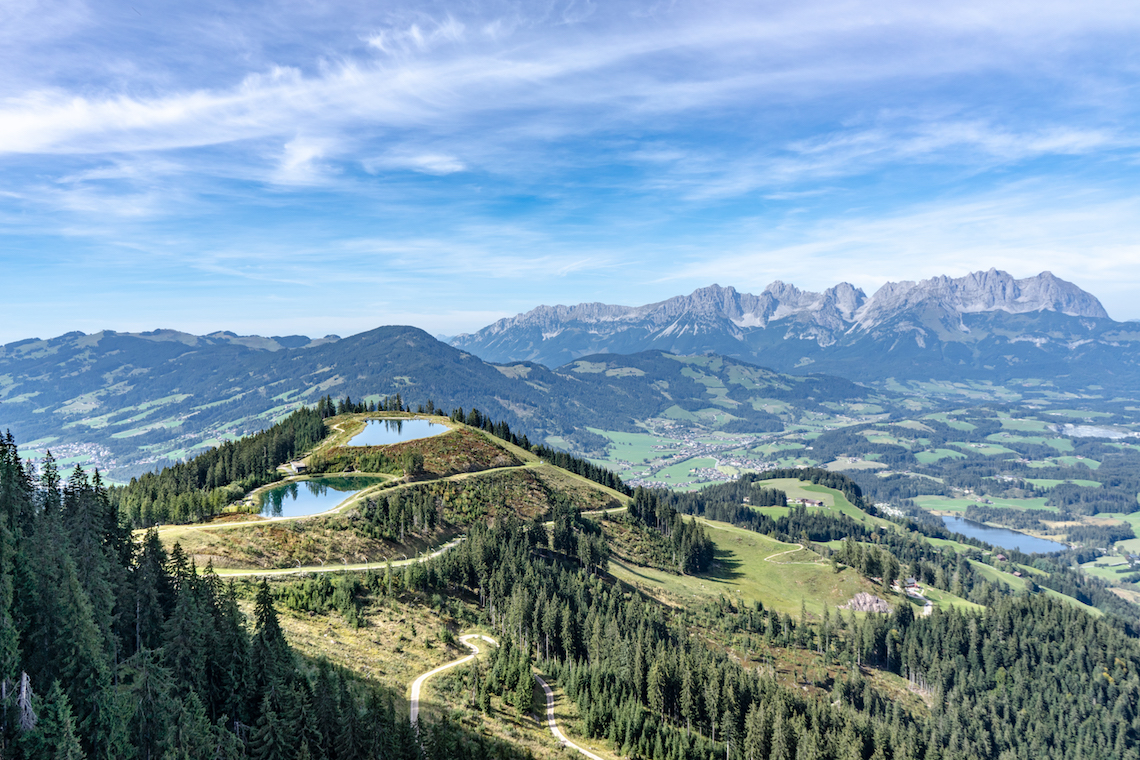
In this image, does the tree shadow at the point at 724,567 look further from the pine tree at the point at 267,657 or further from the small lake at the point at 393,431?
the pine tree at the point at 267,657

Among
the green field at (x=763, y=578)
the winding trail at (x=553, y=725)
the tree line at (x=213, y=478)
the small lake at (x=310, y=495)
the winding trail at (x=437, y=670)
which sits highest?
the tree line at (x=213, y=478)

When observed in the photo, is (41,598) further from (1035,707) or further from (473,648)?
(1035,707)

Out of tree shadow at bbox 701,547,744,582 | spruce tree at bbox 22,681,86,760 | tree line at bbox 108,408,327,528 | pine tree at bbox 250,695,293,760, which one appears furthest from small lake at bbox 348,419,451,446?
spruce tree at bbox 22,681,86,760

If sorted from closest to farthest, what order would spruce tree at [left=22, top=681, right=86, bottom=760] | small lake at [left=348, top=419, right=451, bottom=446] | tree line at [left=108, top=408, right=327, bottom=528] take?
1. spruce tree at [left=22, top=681, right=86, bottom=760]
2. tree line at [left=108, top=408, right=327, bottom=528]
3. small lake at [left=348, top=419, right=451, bottom=446]

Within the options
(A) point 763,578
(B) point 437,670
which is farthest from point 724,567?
(B) point 437,670

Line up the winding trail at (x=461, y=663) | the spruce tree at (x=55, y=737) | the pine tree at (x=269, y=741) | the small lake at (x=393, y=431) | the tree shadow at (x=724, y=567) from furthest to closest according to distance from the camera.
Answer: the tree shadow at (x=724, y=567) → the small lake at (x=393, y=431) → the winding trail at (x=461, y=663) → the pine tree at (x=269, y=741) → the spruce tree at (x=55, y=737)

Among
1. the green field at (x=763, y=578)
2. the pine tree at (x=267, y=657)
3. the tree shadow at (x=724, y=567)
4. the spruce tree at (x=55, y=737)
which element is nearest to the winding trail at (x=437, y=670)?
the pine tree at (x=267, y=657)

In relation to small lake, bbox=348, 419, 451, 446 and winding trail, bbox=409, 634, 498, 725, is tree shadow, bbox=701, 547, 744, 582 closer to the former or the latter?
small lake, bbox=348, 419, 451, 446

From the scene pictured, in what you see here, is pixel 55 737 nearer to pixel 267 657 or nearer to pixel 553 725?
pixel 267 657
